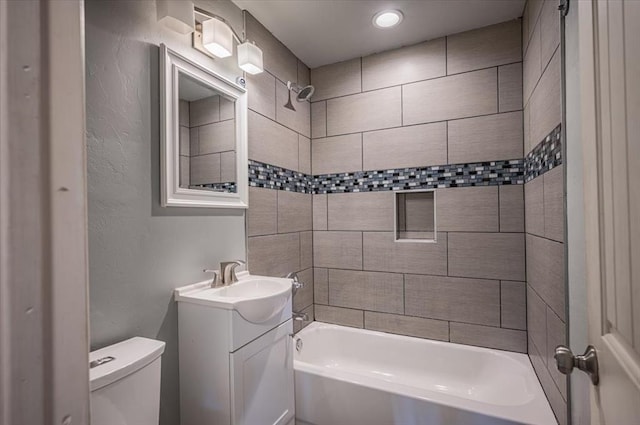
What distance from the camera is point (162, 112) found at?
1.47 meters

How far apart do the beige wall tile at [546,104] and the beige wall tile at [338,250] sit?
1402 millimetres

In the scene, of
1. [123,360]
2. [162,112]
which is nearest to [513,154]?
[162,112]

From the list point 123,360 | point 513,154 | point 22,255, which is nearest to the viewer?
point 22,255

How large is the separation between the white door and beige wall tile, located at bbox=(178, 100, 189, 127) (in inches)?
61.1

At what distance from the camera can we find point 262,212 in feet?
7.06

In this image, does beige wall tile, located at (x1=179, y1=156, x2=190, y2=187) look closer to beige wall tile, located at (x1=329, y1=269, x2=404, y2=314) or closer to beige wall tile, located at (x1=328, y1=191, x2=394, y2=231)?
beige wall tile, located at (x1=328, y1=191, x2=394, y2=231)

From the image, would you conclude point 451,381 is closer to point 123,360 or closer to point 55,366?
point 123,360

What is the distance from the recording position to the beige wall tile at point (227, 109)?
1858 millimetres

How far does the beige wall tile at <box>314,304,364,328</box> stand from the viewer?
2637 mm

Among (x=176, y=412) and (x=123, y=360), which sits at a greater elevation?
(x=123, y=360)

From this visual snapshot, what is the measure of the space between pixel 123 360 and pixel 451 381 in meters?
2.09

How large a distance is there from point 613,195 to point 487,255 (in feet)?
5.98

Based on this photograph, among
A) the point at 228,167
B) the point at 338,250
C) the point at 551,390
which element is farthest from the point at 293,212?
the point at 551,390

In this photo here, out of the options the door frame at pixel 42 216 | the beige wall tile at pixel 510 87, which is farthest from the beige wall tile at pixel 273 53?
the door frame at pixel 42 216
